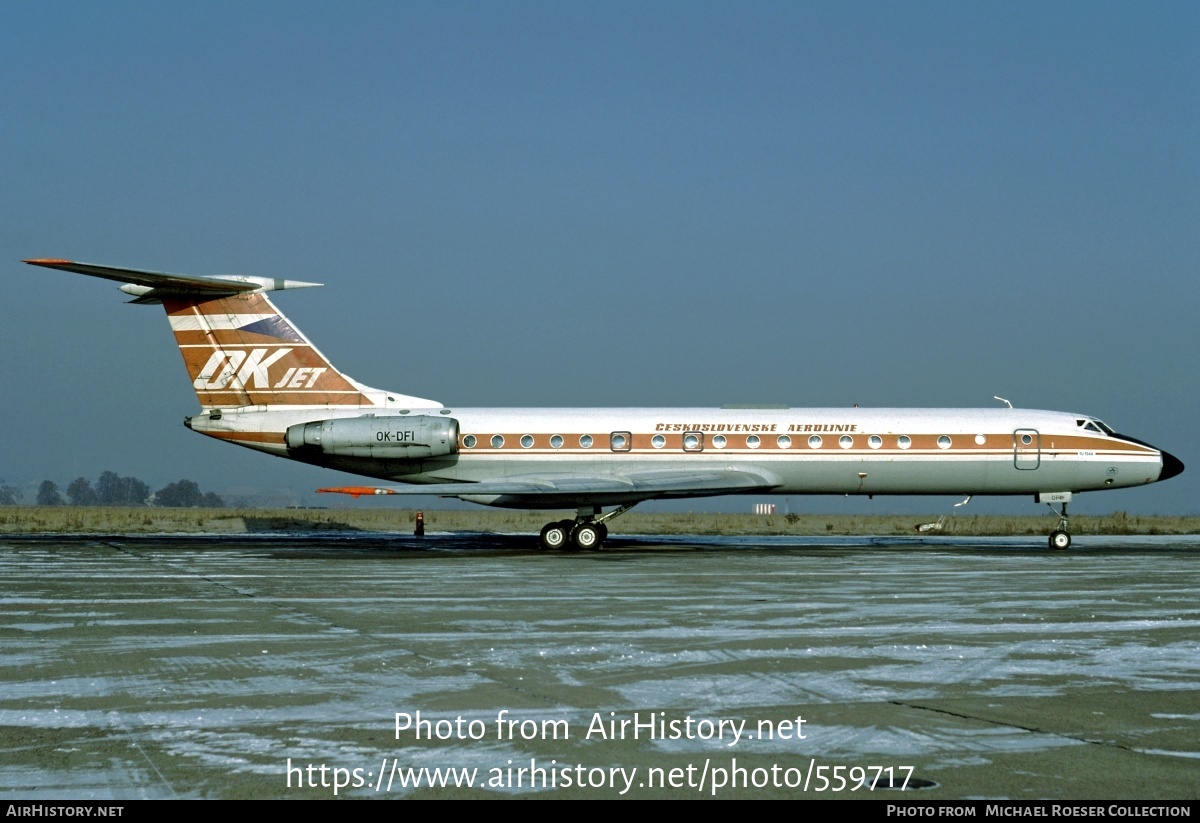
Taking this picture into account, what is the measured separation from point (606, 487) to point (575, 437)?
6.48 feet

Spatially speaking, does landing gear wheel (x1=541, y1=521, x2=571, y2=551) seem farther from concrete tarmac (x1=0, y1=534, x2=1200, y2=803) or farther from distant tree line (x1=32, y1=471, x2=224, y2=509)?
distant tree line (x1=32, y1=471, x2=224, y2=509)

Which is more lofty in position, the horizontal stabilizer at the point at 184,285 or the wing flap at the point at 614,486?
the horizontal stabilizer at the point at 184,285

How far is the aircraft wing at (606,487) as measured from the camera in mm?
22719

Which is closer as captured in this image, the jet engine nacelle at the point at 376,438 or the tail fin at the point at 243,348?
the jet engine nacelle at the point at 376,438

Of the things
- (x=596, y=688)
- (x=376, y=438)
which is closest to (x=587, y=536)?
(x=376, y=438)

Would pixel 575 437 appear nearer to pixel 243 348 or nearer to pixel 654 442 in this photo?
pixel 654 442

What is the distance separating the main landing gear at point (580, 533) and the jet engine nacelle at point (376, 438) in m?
2.93

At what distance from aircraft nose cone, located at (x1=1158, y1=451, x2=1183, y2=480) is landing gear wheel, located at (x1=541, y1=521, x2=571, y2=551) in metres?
14.1

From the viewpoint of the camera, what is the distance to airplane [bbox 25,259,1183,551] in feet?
80.3

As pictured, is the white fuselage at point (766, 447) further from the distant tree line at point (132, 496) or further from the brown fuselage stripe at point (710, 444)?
the distant tree line at point (132, 496)

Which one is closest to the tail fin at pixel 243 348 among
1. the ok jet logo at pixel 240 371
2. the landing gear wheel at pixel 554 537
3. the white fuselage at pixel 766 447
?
the ok jet logo at pixel 240 371

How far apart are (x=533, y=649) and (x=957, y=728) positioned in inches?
157
